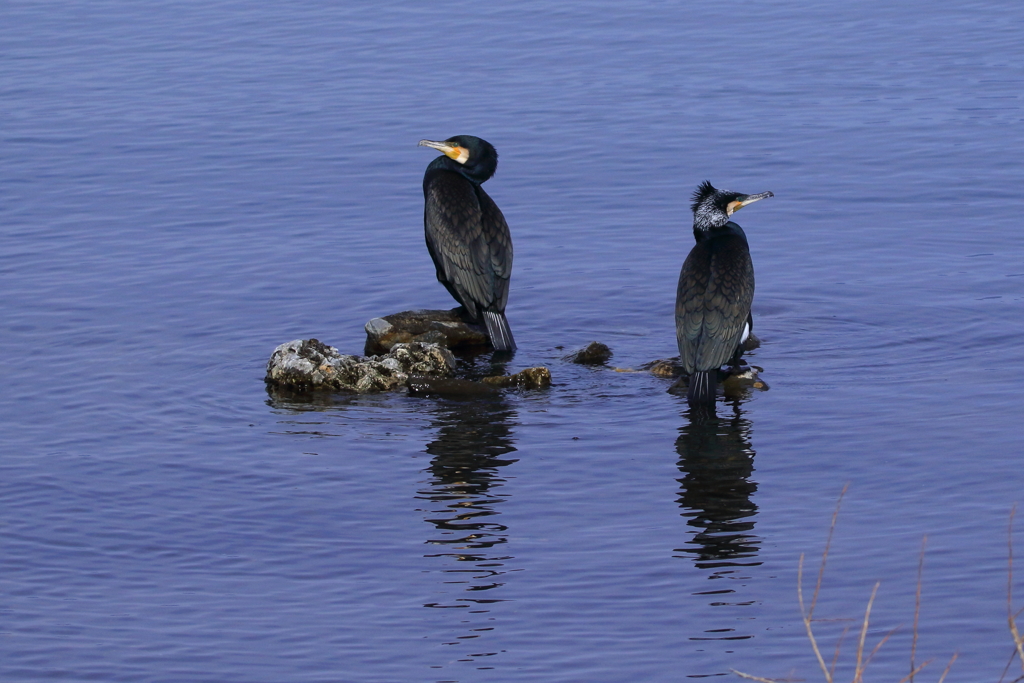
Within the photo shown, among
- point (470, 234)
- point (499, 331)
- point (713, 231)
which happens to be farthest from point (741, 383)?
point (470, 234)

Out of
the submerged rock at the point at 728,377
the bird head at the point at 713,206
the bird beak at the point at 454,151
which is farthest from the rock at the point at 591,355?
the bird beak at the point at 454,151

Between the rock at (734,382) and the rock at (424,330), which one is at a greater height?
the rock at (424,330)

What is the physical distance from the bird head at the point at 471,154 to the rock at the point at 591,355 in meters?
1.63

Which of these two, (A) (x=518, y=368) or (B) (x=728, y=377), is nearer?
(B) (x=728, y=377)

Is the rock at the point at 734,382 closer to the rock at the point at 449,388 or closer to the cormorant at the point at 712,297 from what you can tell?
the cormorant at the point at 712,297

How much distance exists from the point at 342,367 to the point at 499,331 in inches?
53.0

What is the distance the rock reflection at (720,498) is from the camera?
6926 mm

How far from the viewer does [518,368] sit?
1021cm

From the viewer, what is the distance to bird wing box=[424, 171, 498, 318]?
35.2 ft

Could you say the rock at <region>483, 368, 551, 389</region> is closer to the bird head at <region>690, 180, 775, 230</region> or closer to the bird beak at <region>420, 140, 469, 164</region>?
the bird head at <region>690, 180, 775, 230</region>

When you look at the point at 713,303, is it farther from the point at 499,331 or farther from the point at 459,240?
the point at 459,240

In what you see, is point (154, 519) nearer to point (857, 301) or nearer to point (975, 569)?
point (975, 569)

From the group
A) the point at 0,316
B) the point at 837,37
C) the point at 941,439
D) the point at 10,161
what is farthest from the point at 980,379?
the point at 837,37

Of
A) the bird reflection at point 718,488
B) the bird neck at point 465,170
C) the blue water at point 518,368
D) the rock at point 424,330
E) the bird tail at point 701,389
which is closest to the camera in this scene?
the blue water at point 518,368
